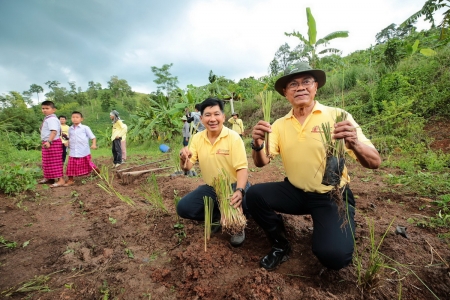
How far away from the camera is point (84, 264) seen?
6.08ft

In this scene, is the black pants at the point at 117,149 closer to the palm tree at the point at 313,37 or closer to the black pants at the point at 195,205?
the black pants at the point at 195,205

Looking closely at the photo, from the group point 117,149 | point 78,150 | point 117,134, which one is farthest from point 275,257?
point 117,149

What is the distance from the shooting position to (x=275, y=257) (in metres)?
1.70

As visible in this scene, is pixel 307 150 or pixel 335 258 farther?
pixel 307 150

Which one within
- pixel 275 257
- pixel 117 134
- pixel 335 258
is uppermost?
pixel 117 134

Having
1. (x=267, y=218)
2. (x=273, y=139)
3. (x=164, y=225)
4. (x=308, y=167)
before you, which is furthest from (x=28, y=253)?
(x=308, y=167)

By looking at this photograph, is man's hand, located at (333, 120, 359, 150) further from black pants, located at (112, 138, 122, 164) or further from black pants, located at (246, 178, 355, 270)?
black pants, located at (112, 138, 122, 164)

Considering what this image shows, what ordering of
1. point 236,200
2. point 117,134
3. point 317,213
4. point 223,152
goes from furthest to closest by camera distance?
point 117,134 < point 223,152 < point 236,200 < point 317,213

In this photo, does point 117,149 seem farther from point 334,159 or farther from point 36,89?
point 36,89

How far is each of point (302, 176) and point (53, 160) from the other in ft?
15.1

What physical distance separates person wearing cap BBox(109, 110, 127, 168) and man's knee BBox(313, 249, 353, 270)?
18.4 feet

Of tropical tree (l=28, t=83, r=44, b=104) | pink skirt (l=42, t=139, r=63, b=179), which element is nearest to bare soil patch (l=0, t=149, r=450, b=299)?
pink skirt (l=42, t=139, r=63, b=179)

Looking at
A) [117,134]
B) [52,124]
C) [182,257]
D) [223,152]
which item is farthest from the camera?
[117,134]

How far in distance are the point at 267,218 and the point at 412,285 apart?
934mm
